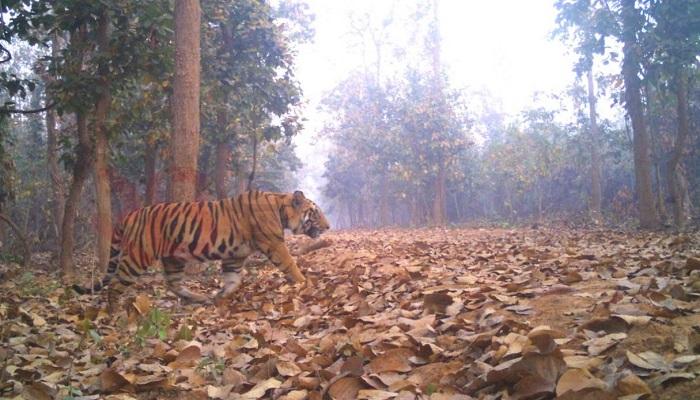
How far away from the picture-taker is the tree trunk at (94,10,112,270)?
26.7ft

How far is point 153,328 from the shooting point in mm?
3779

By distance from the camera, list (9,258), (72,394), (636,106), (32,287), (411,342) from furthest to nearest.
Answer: (9,258) < (636,106) < (32,287) < (411,342) < (72,394)

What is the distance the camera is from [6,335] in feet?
12.0

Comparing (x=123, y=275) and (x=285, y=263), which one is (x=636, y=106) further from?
(x=123, y=275)

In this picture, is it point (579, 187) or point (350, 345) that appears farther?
point (579, 187)

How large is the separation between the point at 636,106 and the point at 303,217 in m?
9.52

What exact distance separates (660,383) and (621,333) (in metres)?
0.58

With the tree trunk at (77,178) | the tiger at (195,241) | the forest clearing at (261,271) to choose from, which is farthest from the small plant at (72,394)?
the tree trunk at (77,178)

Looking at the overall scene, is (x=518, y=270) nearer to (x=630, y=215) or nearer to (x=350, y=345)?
(x=350, y=345)

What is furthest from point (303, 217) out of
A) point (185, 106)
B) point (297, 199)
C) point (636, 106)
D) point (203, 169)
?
point (203, 169)

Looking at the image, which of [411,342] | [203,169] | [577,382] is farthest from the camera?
[203,169]

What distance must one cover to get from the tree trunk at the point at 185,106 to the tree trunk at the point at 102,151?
1.59 meters

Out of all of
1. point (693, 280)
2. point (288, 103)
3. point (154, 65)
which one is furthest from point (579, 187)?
point (693, 280)

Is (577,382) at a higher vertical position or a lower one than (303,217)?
lower
